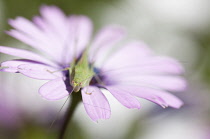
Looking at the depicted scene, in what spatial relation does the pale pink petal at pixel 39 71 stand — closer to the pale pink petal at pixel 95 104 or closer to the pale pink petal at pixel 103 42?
the pale pink petal at pixel 95 104

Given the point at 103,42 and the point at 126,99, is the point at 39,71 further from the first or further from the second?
the point at 103,42

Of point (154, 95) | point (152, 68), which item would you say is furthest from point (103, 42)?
point (154, 95)

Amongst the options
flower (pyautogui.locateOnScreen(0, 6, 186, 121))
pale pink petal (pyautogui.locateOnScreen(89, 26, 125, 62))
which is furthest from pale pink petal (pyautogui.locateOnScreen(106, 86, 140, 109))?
pale pink petal (pyautogui.locateOnScreen(89, 26, 125, 62))

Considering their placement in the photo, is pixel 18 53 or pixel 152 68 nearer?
pixel 18 53

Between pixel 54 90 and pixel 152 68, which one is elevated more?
pixel 152 68

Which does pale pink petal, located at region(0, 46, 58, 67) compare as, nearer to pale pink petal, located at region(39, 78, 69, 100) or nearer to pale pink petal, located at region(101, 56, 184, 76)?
pale pink petal, located at region(39, 78, 69, 100)

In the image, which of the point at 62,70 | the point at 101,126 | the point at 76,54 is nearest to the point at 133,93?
the point at 62,70

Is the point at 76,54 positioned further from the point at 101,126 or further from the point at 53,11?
the point at 101,126
